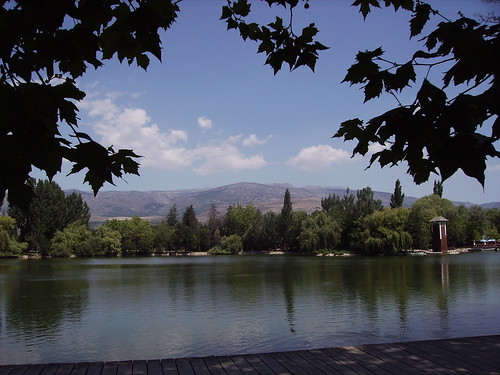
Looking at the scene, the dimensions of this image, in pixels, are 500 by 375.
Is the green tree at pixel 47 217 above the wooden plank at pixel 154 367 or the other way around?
above

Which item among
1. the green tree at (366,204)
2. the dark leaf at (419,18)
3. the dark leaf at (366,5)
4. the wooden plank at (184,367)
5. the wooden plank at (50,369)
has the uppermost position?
the green tree at (366,204)

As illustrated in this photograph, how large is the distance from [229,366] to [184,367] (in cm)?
48

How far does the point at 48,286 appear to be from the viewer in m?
23.1

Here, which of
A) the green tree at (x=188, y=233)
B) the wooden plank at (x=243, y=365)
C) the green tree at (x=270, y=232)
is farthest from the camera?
the green tree at (x=188, y=233)

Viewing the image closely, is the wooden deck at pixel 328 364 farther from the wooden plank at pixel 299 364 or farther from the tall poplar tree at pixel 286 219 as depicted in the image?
the tall poplar tree at pixel 286 219

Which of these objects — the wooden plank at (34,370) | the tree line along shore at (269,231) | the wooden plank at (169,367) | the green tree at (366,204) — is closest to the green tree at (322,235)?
the tree line along shore at (269,231)

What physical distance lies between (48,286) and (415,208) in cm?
3906

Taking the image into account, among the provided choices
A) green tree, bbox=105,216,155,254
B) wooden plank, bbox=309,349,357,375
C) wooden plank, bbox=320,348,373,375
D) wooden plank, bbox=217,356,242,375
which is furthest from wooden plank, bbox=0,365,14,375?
green tree, bbox=105,216,155,254

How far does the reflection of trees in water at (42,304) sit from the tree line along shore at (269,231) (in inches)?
1088

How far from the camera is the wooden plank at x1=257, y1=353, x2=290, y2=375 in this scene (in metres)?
4.64

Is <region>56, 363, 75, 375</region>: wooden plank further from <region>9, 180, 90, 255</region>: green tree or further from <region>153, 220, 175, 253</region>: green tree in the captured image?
<region>153, 220, 175, 253</region>: green tree

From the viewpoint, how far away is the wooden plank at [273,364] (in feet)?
15.2

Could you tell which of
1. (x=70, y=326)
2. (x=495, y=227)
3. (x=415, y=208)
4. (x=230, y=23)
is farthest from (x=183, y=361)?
(x=495, y=227)

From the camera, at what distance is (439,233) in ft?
171
